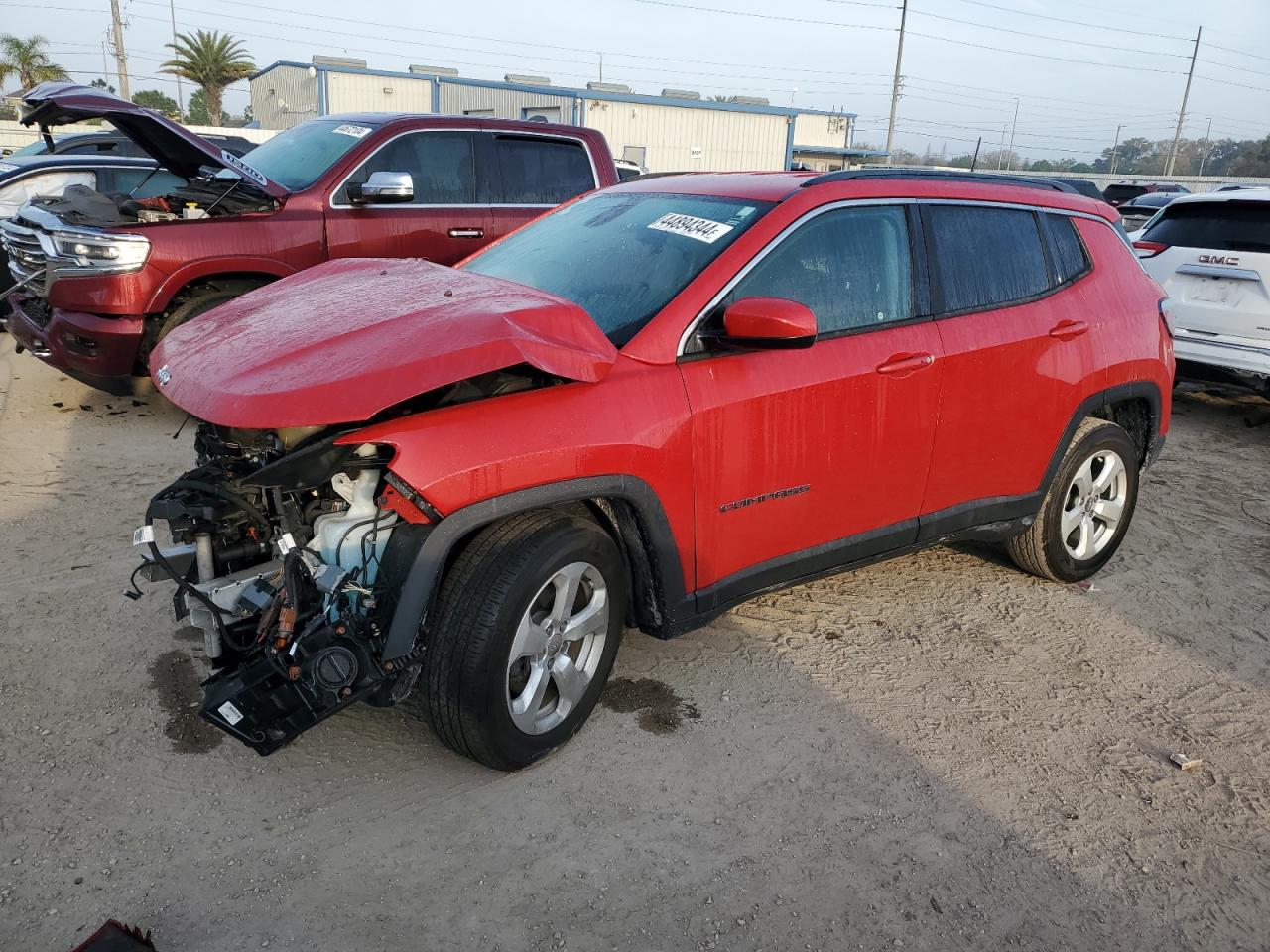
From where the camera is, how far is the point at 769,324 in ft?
10.1

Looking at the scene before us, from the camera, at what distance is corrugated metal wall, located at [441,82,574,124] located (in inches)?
1270

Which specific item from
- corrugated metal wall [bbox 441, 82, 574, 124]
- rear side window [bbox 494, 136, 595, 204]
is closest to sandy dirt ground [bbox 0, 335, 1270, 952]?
rear side window [bbox 494, 136, 595, 204]

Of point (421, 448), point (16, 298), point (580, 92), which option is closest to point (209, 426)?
point (421, 448)

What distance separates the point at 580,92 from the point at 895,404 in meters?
31.5

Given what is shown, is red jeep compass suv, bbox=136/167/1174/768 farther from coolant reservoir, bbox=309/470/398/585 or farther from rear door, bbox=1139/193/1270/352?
→ rear door, bbox=1139/193/1270/352

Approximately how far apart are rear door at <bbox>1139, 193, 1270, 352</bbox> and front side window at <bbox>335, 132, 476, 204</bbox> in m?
5.23

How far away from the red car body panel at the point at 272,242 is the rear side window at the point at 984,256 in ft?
13.2

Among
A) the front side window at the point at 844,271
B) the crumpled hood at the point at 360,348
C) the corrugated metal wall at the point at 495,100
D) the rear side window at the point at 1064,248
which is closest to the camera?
the crumpled hood at the point at 360,348

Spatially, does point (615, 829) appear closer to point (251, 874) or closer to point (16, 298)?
point (251, 874)

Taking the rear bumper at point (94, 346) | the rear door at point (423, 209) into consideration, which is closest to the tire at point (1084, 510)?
the rear door at point (423, 209)

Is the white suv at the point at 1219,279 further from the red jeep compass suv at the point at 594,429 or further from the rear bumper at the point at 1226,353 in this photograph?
the red jeep compass suv at the point at 594,429

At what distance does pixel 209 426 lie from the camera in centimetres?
310

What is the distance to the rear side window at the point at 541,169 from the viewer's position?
7.34 meters

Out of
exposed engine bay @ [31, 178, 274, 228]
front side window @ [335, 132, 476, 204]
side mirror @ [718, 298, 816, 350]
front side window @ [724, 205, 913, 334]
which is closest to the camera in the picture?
side mirror @ [718, 298, 816, 350]
